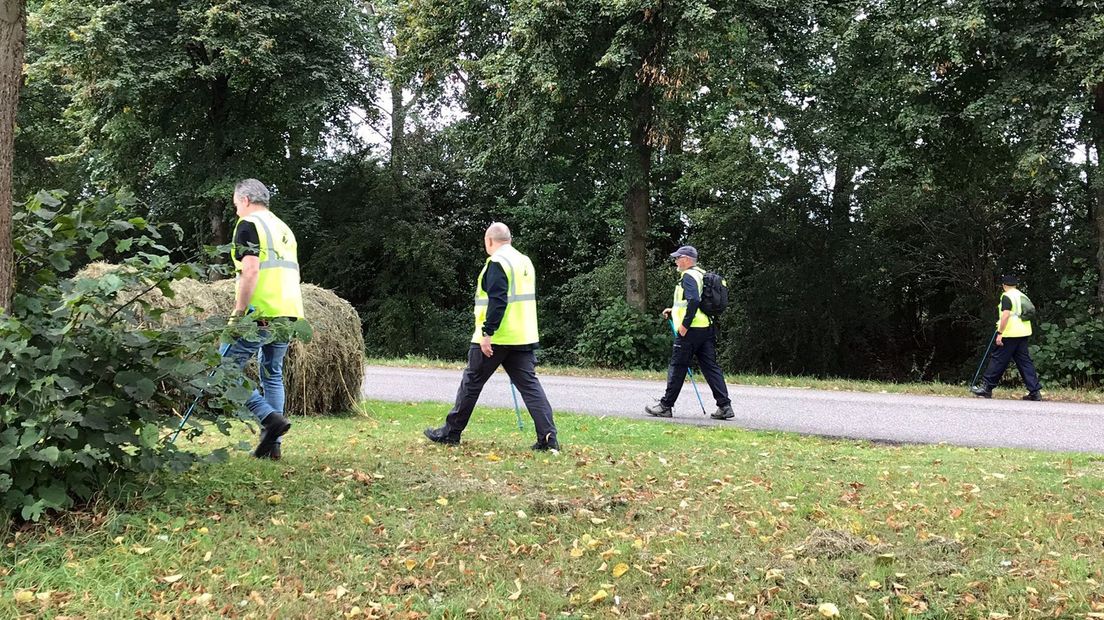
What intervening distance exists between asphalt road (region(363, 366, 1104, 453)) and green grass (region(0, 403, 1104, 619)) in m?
2.74

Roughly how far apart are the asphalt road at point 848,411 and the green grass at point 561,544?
108 inches

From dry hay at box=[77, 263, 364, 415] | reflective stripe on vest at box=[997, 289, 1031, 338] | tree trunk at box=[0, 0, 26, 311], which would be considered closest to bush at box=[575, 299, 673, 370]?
reflective stripe on vest at box=[997, 289, 1031, 338]

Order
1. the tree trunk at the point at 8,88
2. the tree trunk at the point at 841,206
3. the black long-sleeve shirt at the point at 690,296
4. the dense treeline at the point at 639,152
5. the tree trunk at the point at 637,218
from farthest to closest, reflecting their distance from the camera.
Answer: the tree trunk at the point at 841,206
the tree trunk at the point at 637,218
the dense treeline at the point at 639,152
the black long-sleeve shirt at the point at 690,296
the tree trunk at the point at 8,88

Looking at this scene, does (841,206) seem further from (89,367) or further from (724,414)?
(89,367)

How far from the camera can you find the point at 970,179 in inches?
728

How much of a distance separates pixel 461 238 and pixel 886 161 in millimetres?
14669

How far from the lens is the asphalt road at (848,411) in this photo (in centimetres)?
882

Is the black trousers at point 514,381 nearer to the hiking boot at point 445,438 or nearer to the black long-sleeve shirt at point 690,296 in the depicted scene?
the hiking boot at point 445,438

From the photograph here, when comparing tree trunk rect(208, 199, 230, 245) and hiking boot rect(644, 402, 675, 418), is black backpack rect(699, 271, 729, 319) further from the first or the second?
tree trunk rect(208, 199, 230, 245)

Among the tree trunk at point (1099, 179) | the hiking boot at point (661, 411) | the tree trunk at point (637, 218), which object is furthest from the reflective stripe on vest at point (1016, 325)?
the tree trunk at point (637, 218)

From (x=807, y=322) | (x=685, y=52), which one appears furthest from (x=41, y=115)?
(x=807, y=322)

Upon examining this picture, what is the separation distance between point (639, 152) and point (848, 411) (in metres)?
11.3

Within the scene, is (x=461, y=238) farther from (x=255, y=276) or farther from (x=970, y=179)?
(x=255, y=276)

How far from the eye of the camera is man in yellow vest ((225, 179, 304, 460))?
5.70 m
